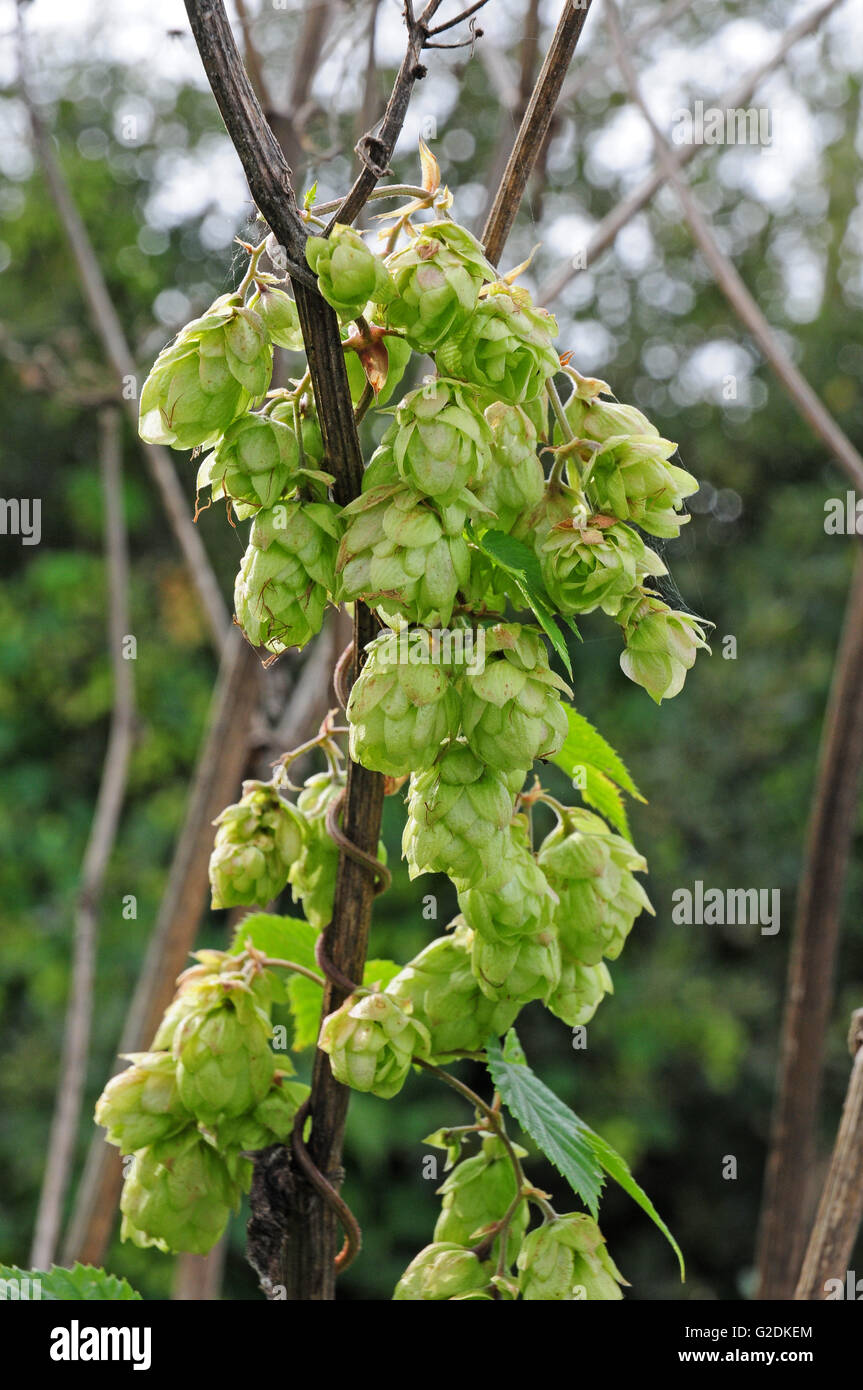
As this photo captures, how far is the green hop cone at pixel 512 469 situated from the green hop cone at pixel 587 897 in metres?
0.15

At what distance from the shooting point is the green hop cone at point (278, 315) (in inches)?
14.9

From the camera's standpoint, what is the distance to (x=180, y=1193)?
1.49 feet

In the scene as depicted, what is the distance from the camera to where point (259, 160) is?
0.34 metres

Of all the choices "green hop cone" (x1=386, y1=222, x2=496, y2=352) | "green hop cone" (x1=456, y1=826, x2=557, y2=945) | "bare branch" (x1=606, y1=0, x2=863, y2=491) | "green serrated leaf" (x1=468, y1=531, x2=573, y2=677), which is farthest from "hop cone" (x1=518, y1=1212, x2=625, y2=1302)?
"bare branch" (x1=606, y1=0, x2=863, y2=491)

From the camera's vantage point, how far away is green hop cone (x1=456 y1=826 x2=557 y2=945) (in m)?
0.40

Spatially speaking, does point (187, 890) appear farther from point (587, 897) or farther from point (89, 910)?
point (587, 897)

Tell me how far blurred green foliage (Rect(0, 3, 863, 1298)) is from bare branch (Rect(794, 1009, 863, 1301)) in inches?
54.0

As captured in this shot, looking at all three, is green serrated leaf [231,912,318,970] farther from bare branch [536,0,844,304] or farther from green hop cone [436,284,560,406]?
bare branch [536,0,844,304]

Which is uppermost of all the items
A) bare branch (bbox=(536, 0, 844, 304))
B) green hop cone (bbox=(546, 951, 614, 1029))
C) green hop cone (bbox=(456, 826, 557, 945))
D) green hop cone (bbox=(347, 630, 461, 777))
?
bare branch (bbox=(536, 0, 844, 304))

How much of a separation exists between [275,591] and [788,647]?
2072mm

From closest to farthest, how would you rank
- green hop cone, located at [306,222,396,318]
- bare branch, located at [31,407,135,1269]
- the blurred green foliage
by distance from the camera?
1. green hop cone, located at [306,222,396,318]
2. bare branch, located at [31,407,135,1269]
3. the blurred green foliage

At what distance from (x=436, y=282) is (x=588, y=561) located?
92 millimetres

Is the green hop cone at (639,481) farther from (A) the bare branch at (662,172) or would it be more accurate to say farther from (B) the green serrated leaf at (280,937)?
(A) the bare branch at (662,172)
